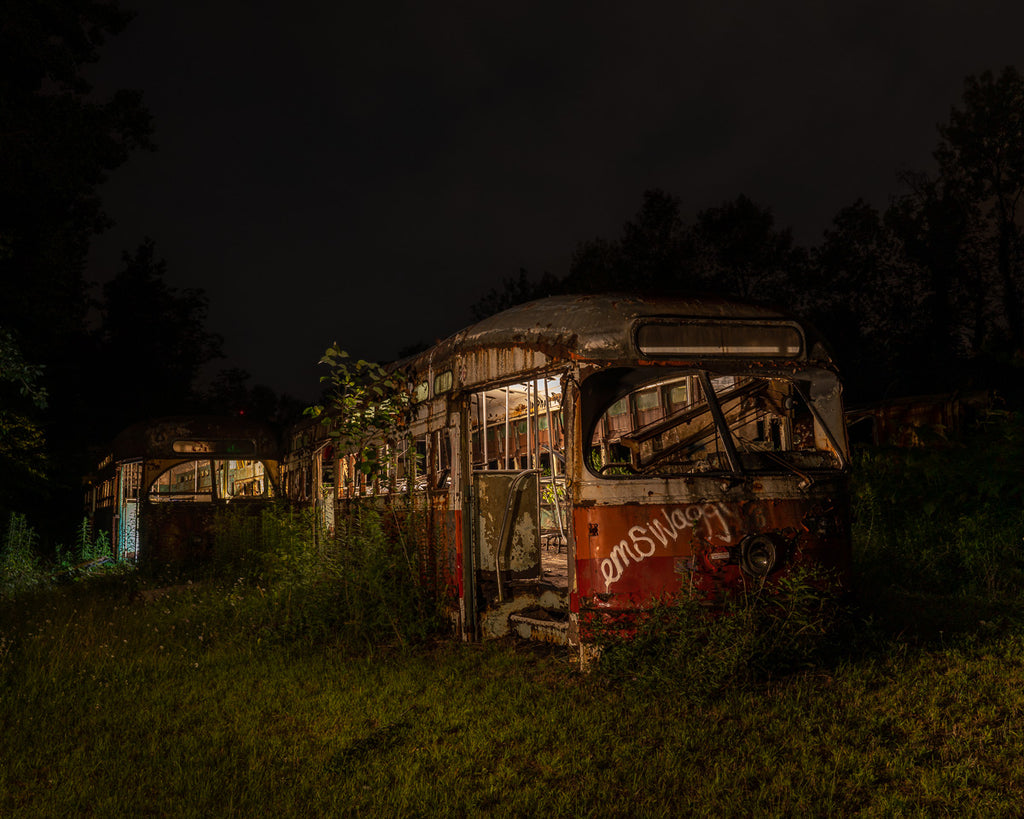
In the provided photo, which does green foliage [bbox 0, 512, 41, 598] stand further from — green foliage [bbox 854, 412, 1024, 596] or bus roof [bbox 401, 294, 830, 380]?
green foliage [bbox 854, 412, 1024, 596]

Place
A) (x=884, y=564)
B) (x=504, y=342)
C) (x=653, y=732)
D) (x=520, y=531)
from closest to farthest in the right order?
(x=653, y=732) → (x=504, y=342) → (x=520, y=531) → (x=884, y=564)

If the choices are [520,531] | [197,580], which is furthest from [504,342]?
[197,580]

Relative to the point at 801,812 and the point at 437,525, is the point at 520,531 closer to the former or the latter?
the point at 437,525

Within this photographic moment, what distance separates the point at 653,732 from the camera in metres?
4.93

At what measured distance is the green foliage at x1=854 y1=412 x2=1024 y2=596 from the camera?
32.3 feet

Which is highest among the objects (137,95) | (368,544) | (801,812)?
(137,95)

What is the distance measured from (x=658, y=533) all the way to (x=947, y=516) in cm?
741

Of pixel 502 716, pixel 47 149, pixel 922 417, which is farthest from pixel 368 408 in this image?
pixel 922 417

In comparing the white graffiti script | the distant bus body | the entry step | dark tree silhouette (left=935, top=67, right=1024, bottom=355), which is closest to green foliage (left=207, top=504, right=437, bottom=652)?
the distant bus body

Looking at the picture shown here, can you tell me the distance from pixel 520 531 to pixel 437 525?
79cm

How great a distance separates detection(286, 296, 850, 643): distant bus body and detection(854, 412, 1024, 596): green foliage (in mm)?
3620


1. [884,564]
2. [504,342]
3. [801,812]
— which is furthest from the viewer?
[884,564]

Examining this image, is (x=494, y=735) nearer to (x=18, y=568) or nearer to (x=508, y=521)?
(x=508, y=521)

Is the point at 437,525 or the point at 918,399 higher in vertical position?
the point at 918,399
